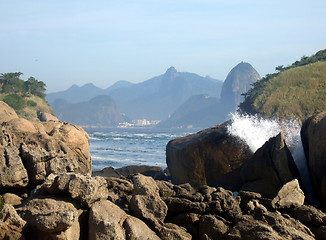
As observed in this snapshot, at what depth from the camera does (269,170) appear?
53.0 feet

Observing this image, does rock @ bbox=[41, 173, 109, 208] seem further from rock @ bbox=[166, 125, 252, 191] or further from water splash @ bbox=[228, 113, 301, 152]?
water splash @ bbox=[228, 113, 301, 152]

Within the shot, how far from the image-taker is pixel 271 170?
1606 centimetres

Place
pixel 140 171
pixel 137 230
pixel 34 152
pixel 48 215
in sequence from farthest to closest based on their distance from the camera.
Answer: pixel 140 171
pixel 34 152
pixel 137 230
pixel 48 215

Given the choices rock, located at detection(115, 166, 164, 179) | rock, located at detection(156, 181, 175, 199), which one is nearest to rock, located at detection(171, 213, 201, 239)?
rock, located at detection(156, 181, 175, 199)

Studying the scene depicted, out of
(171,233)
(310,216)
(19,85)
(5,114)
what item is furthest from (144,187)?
(19,85)

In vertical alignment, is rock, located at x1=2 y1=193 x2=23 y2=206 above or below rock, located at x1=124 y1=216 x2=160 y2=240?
above

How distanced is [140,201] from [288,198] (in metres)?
3.64

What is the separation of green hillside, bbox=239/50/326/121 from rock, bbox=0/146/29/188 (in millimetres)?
45507

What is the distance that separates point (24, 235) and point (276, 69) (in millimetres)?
95215

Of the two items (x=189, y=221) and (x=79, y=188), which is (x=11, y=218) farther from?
(x=189, y=221)

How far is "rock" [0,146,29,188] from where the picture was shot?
12.7 metres

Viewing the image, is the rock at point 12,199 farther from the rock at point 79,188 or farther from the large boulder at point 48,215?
the rock at point 79,188

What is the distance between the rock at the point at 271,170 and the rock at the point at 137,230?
6306 mm

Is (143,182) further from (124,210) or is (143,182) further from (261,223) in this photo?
(261,223)
